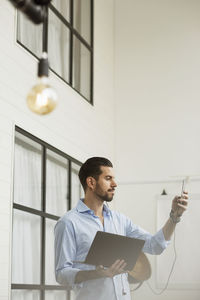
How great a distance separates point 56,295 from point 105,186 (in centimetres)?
204

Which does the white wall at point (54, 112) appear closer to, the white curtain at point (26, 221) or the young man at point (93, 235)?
the white curtain at point (26, 221)

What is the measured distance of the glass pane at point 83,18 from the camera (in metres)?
6.11

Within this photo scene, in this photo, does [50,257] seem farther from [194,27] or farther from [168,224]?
[194,27]

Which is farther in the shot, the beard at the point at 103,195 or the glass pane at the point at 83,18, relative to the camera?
the glass pane at the point at 83,18

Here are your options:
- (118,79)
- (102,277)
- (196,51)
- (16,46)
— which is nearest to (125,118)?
(118,79)

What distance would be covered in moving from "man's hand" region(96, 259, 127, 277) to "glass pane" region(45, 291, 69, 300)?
2.02 m

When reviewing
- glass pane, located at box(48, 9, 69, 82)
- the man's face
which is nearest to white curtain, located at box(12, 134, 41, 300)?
glass pane, located at box(48, 9, 69, 82)

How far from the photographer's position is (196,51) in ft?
21.8

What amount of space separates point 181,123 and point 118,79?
960mm

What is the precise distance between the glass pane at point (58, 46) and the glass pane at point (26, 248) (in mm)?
1499

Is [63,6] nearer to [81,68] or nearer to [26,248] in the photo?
[81,68]

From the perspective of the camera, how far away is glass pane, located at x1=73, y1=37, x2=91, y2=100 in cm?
595

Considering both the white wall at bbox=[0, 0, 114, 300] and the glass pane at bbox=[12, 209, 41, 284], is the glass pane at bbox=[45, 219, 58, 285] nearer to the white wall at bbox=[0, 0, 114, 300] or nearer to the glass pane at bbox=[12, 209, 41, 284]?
the glass pane at bbox=[12, 209, 41, 284]

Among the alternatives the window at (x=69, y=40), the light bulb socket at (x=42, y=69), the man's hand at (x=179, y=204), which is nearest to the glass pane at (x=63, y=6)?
the window at (x=69, y=40)
